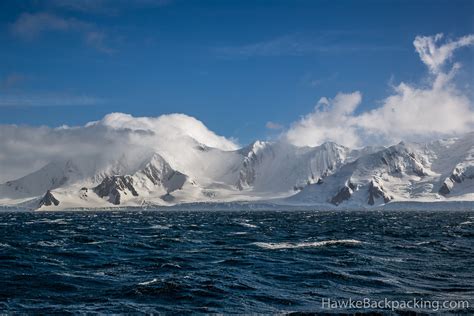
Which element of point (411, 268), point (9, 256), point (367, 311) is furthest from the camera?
point (9, 256)

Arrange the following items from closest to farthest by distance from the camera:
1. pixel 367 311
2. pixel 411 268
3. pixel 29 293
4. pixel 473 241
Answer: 1. pixel 367 311
2. pixel 29 293
3. pixel 411 268
4. pixel 473 241

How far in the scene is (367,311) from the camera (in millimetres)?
33594

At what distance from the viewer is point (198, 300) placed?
37.6 metres

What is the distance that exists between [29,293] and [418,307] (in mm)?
28164

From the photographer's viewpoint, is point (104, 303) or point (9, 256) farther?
point (9, 256)

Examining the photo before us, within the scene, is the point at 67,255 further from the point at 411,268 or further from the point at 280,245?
the point at 411,268

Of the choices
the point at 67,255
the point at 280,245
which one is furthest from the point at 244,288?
the point at 280,245

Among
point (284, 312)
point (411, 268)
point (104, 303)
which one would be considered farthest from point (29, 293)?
point (411, 268)

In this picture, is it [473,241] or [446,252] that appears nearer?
[446,252]

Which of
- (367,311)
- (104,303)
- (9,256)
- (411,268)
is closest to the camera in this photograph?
(367,311)

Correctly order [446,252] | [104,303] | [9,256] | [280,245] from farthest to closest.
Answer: [280,245], [446,252], [9,256], [104,303]

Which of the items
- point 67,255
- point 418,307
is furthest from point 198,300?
point 67,255

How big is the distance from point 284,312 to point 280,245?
43.7 m

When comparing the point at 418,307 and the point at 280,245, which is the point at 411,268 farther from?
the point at 280,245
